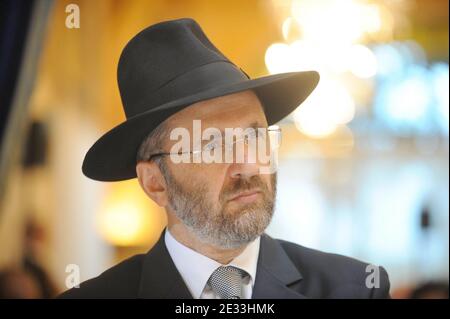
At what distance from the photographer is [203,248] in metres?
1.51

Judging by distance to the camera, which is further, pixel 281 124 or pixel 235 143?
pixel 281 124

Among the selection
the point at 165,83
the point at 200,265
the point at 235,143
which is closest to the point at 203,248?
the point at 200,265

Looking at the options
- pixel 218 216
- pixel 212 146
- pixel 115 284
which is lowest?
pixel 115 284

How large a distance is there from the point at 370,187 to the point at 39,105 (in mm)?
1275

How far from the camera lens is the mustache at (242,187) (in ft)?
4.74

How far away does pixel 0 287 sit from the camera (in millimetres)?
1919

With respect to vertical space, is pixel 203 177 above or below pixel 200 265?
above

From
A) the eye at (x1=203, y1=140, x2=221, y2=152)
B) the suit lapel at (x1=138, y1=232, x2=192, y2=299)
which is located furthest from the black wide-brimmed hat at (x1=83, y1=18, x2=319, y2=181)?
the suit lapel at (x1=138, y1=232, x2=192, y2=299)

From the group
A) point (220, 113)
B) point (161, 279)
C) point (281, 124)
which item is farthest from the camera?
point (281, 124)

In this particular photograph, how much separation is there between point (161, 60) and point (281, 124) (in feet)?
1.45

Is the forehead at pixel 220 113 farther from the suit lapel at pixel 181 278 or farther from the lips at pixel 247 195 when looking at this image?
the suit lapel at pixel 181 278

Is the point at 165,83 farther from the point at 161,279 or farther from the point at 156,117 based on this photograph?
the point at 161,279
